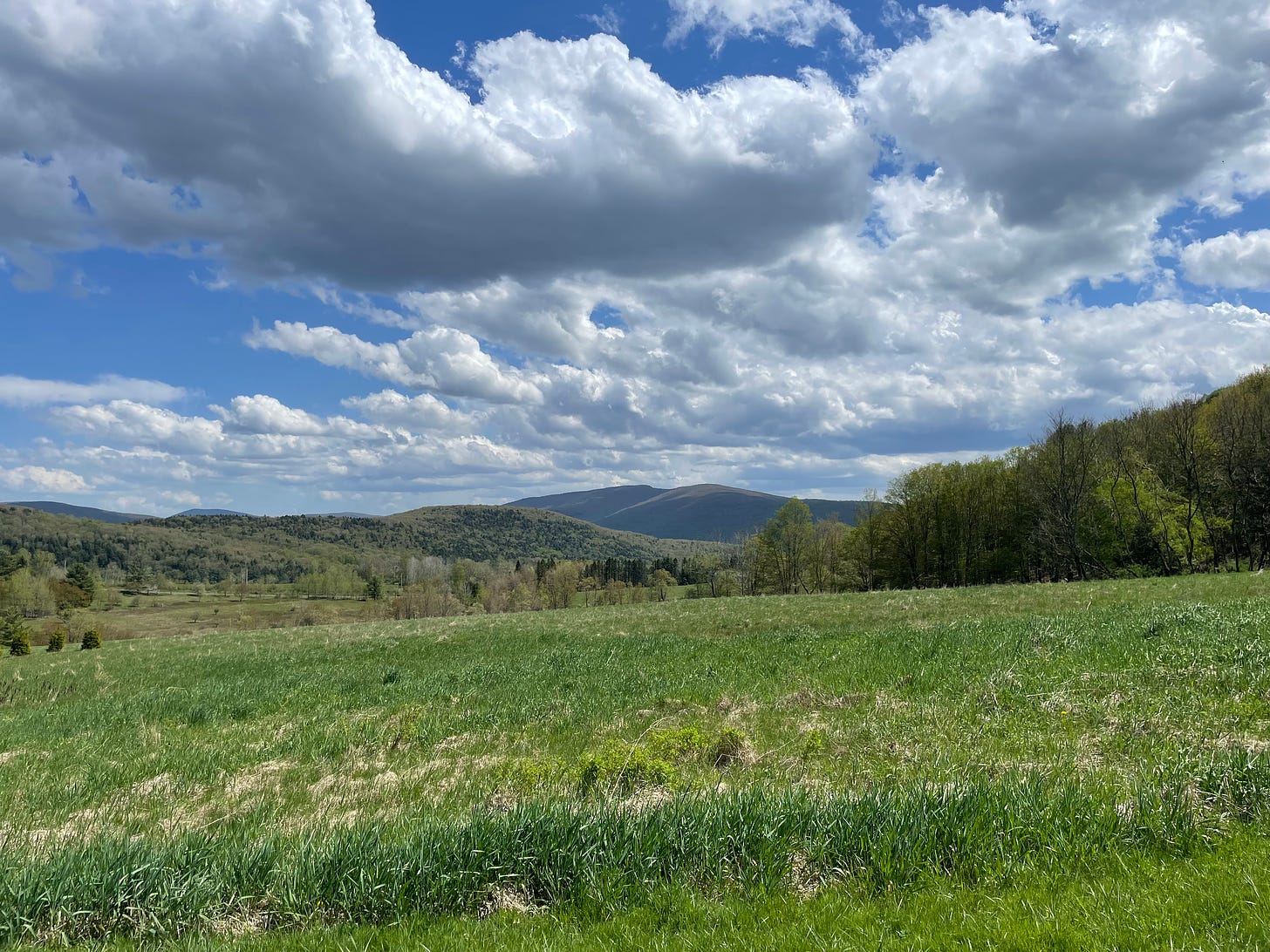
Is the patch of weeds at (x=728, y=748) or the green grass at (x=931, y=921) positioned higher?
the green grass at (x=931, y=921)

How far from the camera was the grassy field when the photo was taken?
468 centimetres

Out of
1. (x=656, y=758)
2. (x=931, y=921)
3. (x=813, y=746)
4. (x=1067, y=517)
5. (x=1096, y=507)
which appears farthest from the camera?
(x=1096, y=507)

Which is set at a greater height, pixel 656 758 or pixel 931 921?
pixel 931 921

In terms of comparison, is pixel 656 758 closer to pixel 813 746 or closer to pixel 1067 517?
pixel 813 746

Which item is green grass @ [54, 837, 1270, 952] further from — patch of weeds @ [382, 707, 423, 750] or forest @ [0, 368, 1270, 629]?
forest @ [0, 368, 1270, 629]

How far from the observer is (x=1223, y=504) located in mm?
48938

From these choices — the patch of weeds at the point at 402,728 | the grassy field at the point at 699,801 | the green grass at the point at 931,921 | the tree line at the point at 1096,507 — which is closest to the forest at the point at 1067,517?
the tree line at the point at 1096,507

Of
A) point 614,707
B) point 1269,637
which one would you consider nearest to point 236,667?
point 614,707

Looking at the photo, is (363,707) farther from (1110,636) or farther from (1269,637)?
(1269,637)

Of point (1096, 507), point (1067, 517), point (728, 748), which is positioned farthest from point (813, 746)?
point (1096, 507)

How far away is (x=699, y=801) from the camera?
6238mm

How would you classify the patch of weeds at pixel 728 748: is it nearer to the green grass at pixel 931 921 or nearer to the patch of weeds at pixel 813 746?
the patch of weeds at pixel 813 746

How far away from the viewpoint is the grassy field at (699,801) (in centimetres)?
468

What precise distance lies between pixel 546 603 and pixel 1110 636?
117 meters
